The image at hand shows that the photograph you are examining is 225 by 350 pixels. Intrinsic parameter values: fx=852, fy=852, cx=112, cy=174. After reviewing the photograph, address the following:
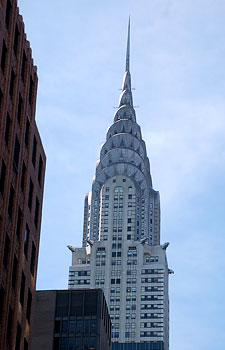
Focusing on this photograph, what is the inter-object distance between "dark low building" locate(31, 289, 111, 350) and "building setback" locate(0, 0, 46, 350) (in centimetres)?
5191

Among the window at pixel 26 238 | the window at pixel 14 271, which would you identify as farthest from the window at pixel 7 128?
the window at pixel 26 238

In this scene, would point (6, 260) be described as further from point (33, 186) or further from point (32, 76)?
point (32, 76)

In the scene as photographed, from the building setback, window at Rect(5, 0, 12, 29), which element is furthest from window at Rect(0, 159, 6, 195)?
window at Rect(5, 0, 12, 29)

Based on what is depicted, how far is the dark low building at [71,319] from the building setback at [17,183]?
5191 centimetres

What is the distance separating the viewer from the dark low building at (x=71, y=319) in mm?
135625

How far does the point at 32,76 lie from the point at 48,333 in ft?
200

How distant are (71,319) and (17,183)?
6321cm

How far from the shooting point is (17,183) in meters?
76.8

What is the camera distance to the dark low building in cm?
13562

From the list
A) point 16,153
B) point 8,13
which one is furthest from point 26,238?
point 8,13

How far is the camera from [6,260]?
7306 centimetres

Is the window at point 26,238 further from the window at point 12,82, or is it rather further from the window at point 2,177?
the window at point 12,82

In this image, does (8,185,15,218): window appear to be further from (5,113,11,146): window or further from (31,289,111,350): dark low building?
(31,289,111,350): dark low building

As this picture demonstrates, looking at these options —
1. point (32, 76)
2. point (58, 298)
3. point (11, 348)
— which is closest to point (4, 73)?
point (32, 76)
